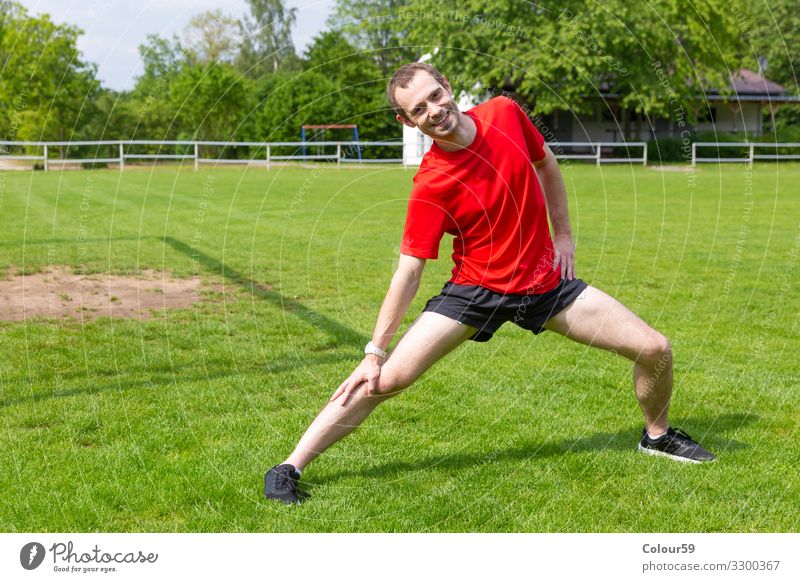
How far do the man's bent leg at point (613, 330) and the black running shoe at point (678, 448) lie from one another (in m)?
0.44

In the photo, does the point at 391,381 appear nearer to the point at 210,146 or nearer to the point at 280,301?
the point at 280,301

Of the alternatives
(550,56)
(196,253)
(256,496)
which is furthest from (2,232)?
(550,56)

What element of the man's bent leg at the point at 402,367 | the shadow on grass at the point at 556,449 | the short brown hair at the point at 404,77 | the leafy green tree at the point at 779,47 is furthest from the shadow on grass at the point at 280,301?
the leafy green tree at the point at 779,47

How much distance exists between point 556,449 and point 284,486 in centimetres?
172

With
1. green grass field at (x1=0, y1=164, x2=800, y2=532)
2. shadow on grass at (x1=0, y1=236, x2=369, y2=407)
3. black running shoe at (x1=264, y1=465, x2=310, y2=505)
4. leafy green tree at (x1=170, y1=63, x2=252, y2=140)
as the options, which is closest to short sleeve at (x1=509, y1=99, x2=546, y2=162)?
green grass field at (x1=0, y1=164, x2=800, y2=532)

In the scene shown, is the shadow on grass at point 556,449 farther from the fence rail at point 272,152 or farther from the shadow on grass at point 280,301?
the fence rail at point 272,152

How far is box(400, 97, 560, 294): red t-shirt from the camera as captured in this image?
4.24 metres

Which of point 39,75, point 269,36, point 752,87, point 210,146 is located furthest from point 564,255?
point 752,87

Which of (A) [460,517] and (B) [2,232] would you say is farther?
(B) [2,232]

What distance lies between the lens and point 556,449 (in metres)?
5.46

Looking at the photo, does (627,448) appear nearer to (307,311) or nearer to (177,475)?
(177,475)

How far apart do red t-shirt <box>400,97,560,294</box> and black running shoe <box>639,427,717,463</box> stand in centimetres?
129

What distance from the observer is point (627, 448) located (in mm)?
5480

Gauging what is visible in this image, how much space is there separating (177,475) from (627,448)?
2606 mm
